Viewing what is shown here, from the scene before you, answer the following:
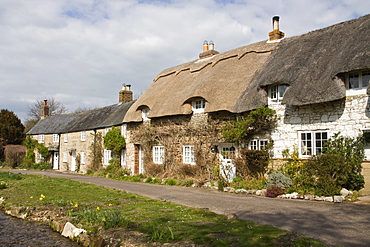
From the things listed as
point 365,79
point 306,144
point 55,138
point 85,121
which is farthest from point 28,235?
point 55,138

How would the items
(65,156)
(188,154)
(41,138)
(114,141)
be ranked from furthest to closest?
1. (41,138)
2. (65,156)
3. (114,141)
4. (188,154)

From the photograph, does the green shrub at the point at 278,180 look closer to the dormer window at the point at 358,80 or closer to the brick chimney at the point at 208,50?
the dormer window at the point at 358,80

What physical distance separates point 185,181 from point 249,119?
420 centimetres

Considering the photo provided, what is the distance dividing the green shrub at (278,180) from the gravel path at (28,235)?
24.4ft

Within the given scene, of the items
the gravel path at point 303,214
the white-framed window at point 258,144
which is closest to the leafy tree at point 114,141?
the white-framed window at point 258,144

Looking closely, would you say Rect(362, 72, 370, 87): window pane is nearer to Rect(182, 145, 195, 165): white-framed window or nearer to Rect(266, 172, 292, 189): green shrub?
Rect(266, 172, 292, 189): green shrub

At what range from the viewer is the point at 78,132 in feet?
92.3

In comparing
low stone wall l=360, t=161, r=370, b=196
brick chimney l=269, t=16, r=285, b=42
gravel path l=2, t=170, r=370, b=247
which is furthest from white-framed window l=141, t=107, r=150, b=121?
low stone wall l=360, t=161, r=370, b=196

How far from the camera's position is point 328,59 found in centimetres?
1220

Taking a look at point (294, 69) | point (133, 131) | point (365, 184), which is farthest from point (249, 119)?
point (133, 131)

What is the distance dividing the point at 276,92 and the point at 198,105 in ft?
14.8

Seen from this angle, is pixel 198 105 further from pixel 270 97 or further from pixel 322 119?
pixel 322 119

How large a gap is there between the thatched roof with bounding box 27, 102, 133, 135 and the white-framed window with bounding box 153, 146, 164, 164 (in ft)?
15.7

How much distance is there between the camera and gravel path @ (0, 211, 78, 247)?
730 centimetres
